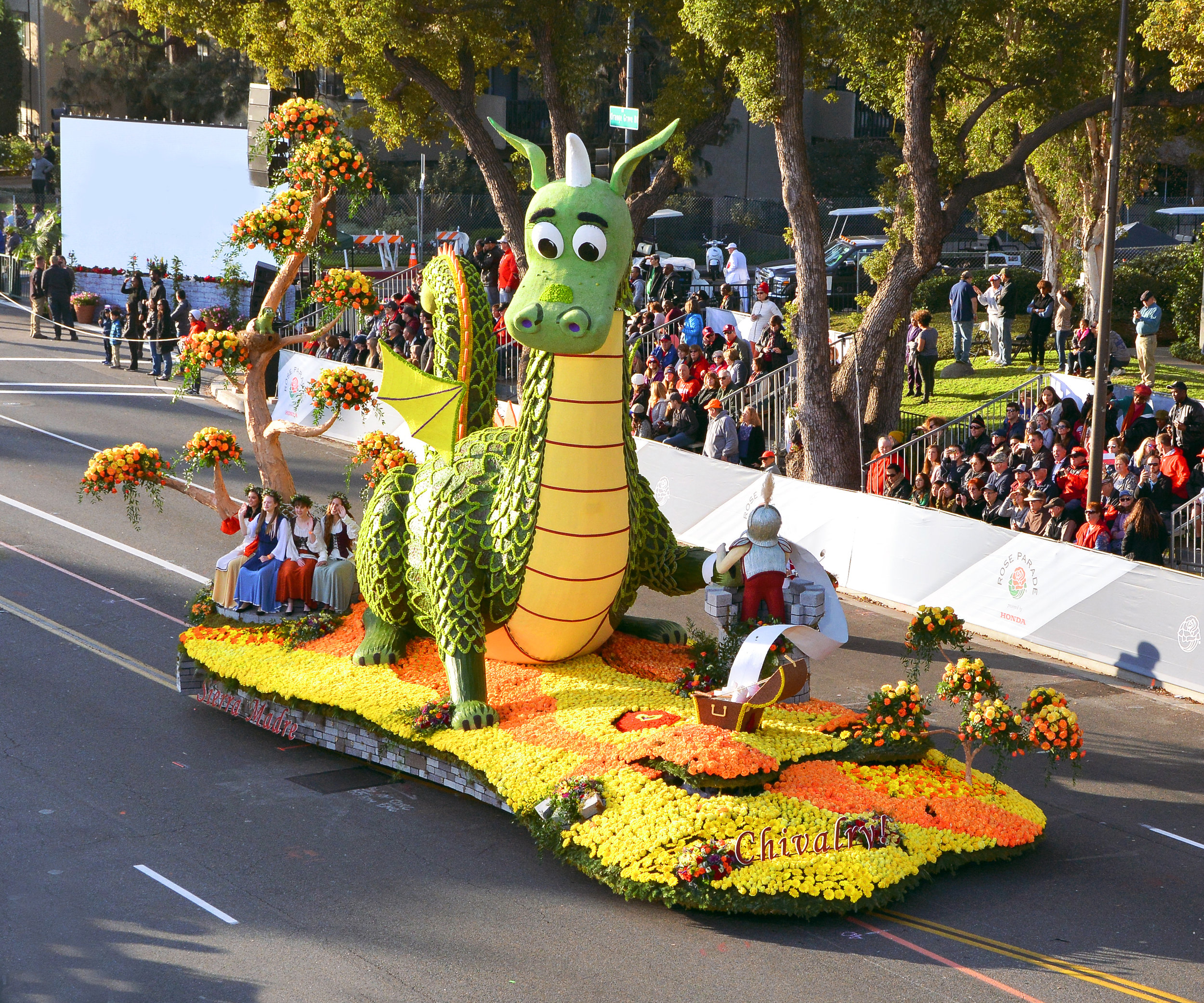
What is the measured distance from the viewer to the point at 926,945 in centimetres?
921

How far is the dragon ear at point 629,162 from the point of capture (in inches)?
421

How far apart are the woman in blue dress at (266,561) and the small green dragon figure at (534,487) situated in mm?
1307

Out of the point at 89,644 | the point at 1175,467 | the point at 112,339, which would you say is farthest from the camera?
the point at 112,339

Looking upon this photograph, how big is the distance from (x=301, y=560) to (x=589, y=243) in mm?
4932

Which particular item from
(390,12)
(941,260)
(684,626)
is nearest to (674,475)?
(684,626)

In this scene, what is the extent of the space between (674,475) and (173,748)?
9301mm

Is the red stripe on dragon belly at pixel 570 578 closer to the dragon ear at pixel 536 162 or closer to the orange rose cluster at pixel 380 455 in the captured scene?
the dragon ear at pixel 536 162

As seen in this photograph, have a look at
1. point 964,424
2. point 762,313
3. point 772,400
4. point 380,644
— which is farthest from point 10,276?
point 380,644

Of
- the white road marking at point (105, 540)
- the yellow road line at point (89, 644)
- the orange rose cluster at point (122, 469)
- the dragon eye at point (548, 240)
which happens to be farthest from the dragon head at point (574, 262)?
the white road marking at point (105, 540)

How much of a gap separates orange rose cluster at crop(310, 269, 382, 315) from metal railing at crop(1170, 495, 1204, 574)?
900 centimetres

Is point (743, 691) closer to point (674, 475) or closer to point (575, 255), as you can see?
point (575, 255)

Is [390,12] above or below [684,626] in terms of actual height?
above

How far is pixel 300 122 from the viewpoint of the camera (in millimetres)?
13969

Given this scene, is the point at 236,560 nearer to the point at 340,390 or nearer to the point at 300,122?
the point at 340,390
